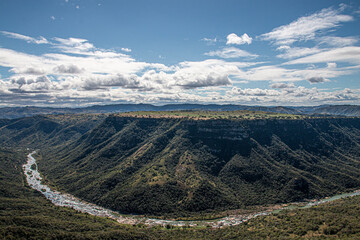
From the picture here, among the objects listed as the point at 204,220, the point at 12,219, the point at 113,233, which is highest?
the point at 12,219

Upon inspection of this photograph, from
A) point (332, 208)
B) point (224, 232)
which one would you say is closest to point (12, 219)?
point (224, 232)

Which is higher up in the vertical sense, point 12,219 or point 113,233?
point 12,219

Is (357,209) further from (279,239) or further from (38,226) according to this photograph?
(38,226)

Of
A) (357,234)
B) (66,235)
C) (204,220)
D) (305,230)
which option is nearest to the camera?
(357,234)

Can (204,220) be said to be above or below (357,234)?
below

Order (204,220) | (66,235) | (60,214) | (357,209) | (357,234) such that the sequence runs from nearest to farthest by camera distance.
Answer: (357,234)
(66,235)
(357,209)
(60,214)
(204,220)

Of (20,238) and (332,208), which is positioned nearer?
(20,238)

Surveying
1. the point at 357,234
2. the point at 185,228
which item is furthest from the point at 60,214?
the point at 357,234

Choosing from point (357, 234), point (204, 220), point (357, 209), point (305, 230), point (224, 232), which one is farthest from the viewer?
point (204, 220)

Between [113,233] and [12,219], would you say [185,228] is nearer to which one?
[113,233]
